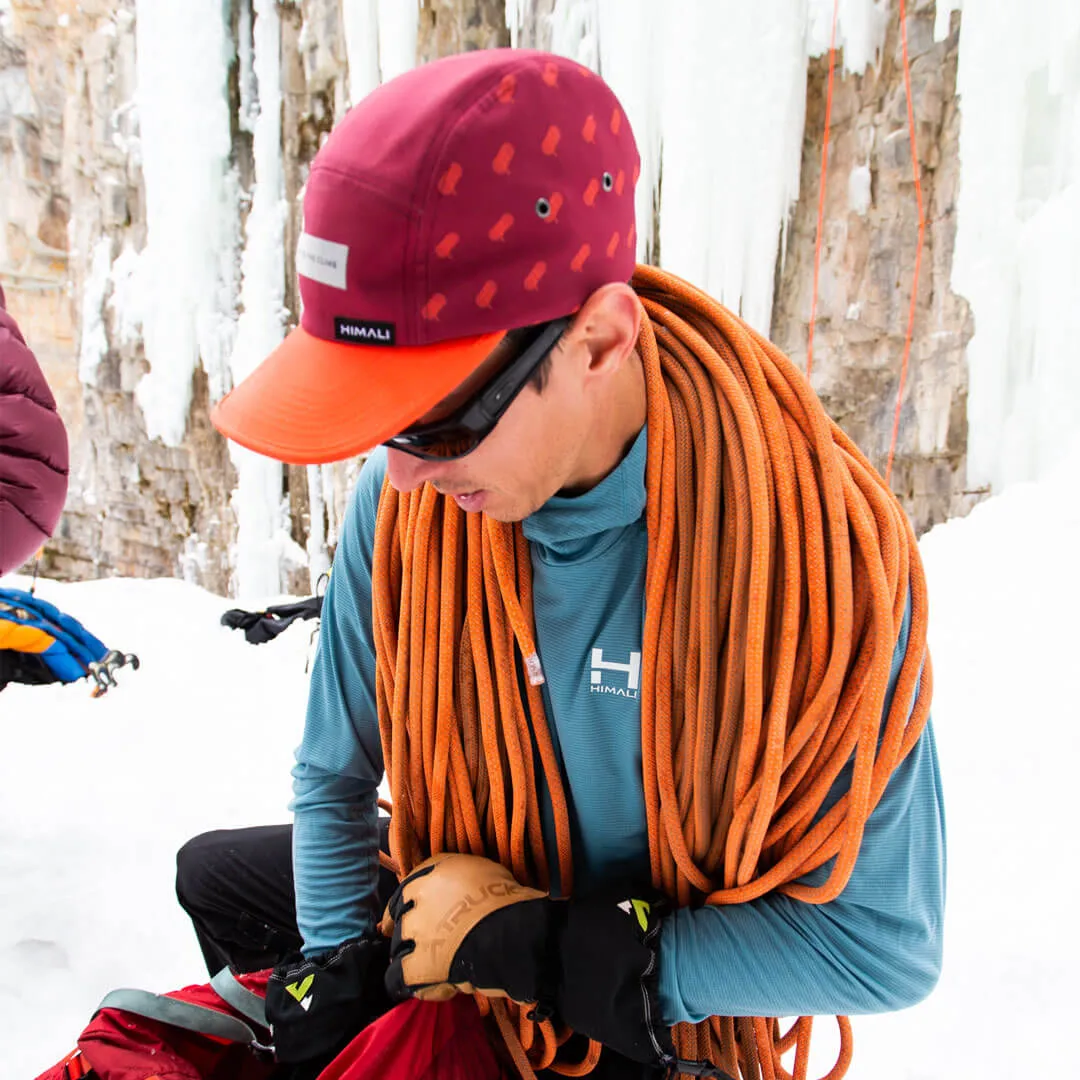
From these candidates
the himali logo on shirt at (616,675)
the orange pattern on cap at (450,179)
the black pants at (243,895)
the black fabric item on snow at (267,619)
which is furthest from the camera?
the black fabric item on snow at (267,619)

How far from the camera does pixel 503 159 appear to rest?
0.54m

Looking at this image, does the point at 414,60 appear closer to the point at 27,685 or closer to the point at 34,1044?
the point at 27,685

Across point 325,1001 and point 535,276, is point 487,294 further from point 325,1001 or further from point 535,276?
point 325,1001

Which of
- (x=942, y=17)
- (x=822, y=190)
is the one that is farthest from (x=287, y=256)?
(x=942, y=17)

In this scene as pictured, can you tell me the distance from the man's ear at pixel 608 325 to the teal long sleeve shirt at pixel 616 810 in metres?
0.11

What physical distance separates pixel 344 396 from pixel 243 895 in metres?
0.78

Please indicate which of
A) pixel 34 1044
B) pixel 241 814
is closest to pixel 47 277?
pixel 241 814

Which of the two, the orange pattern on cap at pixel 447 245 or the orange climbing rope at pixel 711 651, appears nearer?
the orange pattern on cap at pixel 447 245

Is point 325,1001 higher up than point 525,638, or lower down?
lower down

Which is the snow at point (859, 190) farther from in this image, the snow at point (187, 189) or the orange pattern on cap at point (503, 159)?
the snow at point (187, 189)

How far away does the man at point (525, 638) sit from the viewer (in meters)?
0.55

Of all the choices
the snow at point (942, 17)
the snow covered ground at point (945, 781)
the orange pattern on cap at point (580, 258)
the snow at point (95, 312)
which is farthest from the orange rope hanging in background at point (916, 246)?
the snow at point (95, 312)

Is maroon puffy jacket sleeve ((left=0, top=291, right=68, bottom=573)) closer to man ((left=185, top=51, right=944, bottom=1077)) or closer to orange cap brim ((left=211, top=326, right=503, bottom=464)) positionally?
man ((left=185, top=51, right=944, bottom=1077))

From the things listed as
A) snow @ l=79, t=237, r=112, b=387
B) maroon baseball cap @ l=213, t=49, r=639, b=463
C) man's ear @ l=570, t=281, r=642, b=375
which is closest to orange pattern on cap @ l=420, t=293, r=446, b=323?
maroon baseball cap @ l=213, t=49, r=639, b=463
